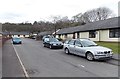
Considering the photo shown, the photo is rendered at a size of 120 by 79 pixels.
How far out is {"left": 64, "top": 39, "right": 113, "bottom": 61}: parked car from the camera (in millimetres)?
12812

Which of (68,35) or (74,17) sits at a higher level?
(74,17)

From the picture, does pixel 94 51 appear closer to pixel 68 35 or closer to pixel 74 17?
pixel 68 35

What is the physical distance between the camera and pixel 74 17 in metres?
95.4

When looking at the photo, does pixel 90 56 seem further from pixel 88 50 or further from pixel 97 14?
pixel 97 14

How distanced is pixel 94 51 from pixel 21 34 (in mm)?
139139

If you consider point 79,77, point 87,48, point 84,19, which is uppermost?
point 84,19

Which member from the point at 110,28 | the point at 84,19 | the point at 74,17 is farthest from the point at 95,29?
the point at 74,17

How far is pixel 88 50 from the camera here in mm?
13500

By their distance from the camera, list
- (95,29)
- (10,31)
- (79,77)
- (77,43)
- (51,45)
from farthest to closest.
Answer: (10,31) < (95,29) < (51,45) < (77,43) < (79,77)

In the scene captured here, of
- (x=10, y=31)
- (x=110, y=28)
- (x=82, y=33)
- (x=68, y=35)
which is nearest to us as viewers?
(x=110, y=28)

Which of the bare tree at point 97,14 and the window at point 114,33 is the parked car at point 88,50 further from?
the bare tree at point 97,14

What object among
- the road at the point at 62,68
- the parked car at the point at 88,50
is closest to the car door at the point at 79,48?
the parked car at the point at 88,50

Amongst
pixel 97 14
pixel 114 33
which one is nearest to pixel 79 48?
pixel 114 33

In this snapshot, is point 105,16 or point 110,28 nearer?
point 110,28
